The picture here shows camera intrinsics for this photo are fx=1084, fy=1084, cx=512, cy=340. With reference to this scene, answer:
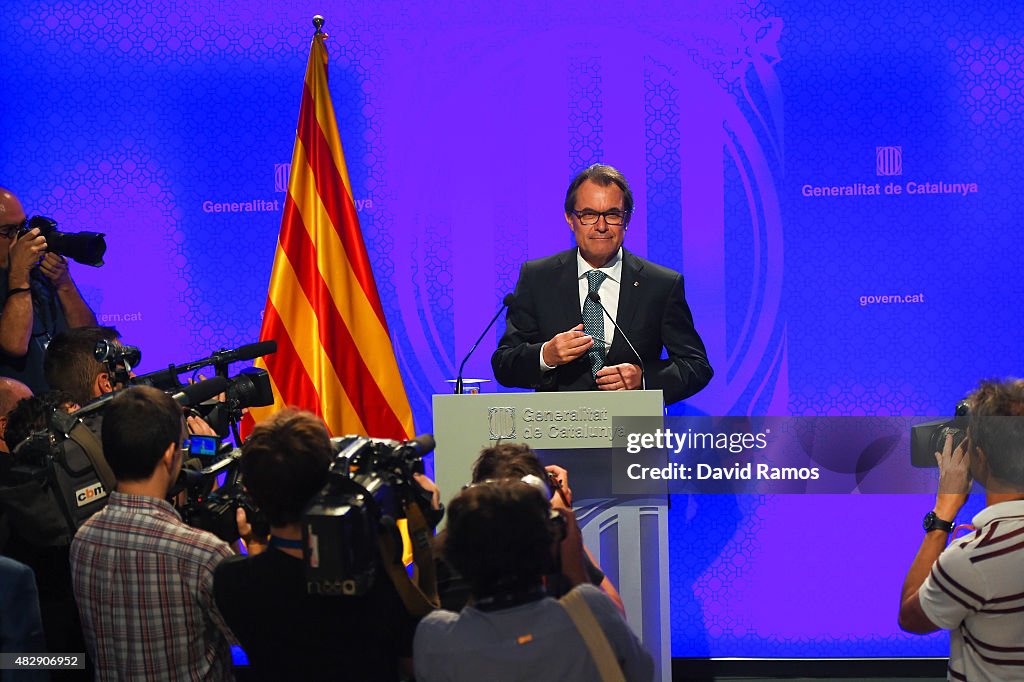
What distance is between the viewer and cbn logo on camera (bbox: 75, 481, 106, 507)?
99.7 inches

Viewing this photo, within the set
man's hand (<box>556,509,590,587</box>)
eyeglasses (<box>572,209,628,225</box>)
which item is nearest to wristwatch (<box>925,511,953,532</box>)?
man's hand (<box>556,509,590,587</box>)

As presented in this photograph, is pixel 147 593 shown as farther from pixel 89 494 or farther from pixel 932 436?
pixel 932 436

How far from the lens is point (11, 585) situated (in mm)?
2230

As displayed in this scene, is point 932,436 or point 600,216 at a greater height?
point 600,216

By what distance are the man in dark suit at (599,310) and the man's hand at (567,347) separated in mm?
146

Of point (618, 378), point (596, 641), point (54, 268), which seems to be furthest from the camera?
point (54, 268)

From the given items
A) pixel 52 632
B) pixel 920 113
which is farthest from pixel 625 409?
pixel 920 113

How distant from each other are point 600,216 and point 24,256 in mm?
2208

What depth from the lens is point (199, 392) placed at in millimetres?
2881

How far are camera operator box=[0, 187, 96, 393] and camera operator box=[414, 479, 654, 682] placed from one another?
8.67 feet

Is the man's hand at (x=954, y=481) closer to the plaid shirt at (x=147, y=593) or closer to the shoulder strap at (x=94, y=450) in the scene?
the plaid shirt at (x=147, y=593)

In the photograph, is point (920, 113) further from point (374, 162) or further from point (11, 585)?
point (11, 585)

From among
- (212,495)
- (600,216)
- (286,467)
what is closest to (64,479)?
(212,495)

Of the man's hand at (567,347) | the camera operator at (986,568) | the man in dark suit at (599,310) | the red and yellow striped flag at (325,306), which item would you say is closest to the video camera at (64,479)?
the man's hand at (567,347)
